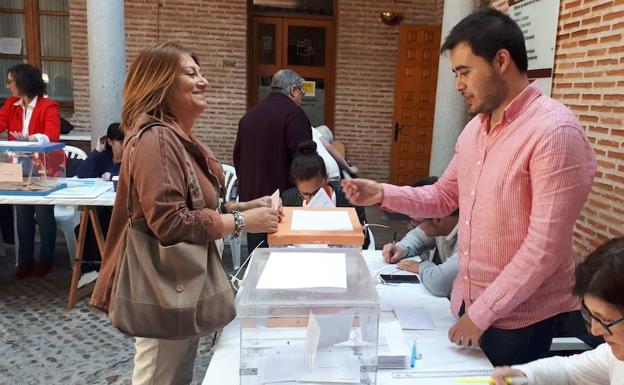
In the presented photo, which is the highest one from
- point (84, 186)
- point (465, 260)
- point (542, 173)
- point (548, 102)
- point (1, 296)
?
point (548, 102)

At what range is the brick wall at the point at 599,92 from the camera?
10.0ft

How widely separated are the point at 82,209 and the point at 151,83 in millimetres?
2618

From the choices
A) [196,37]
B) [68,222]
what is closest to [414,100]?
[196,37]

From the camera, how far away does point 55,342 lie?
321cm

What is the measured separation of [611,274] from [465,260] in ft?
1.49

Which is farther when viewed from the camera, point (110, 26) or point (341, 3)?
point (341, 3)

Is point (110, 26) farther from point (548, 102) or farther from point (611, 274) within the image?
point (611, 274)

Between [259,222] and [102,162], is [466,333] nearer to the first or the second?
[259,222]

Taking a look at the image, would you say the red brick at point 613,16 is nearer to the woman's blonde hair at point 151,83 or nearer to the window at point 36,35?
the woman's blonde hair at point 151,83

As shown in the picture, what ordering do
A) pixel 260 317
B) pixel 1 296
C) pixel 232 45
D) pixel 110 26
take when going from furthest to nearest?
pixel 232 45 < pixel 110 26 < pixel 1 296 < pixel 260 317

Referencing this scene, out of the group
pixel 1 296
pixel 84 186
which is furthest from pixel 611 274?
pixel 1 296

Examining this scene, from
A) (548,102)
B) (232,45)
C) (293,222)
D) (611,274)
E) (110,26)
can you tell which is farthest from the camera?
(232,45)

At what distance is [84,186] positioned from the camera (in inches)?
155

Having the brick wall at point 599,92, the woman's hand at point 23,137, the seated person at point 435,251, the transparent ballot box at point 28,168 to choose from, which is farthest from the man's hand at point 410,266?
A: the woman's hand at point 23,137
